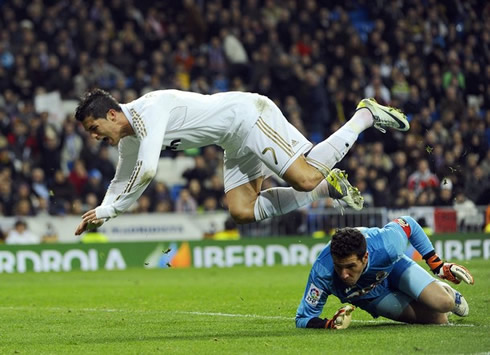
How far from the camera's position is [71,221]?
869 inches

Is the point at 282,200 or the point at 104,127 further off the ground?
the point at 104,127

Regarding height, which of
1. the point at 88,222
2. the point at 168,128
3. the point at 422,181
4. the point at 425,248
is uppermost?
the point at 168,128

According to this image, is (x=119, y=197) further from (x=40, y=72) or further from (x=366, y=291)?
(x=40, y=72)

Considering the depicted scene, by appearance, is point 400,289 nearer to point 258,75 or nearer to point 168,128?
point 168,128

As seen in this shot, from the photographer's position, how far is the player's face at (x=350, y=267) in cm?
885

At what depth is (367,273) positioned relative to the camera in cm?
924

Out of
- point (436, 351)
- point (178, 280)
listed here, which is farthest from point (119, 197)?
point (178, 280)

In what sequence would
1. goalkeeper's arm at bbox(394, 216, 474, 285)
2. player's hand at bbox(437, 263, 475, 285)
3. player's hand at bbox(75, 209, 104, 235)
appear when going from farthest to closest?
player's hand at bbox(75, 209, 104, 235)
goalkeeper's arm at bbox(394, 216, 474, 285)
player's hand at bbox(437, 263, 475, 285)

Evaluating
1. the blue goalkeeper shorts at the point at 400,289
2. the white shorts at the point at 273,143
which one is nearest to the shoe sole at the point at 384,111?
the white shorts at the point at 273,143

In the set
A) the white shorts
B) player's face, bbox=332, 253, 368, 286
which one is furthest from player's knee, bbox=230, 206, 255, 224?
player's face, bbox=332, 253, 368, 286

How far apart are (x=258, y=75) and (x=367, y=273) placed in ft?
55.8

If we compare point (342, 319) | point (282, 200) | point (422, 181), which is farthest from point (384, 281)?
point (422, 181)

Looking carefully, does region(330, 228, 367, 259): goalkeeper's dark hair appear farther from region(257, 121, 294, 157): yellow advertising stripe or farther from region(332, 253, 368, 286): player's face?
region(257, 121, 294, 157): yellow advertising stripe

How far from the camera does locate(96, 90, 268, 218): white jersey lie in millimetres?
9914
